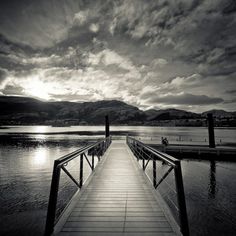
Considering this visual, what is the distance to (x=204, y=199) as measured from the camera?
10.6 metres

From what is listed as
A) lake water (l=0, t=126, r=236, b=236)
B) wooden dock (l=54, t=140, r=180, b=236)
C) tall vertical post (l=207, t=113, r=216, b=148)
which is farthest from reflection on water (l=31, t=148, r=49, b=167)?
tall vertical post (l=207, t=113, r=216, b=148)

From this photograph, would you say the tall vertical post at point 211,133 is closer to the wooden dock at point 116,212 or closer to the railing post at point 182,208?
the wooden dock at point 116,212

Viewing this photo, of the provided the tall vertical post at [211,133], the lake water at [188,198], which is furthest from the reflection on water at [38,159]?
the tall vertical post at [211,133]

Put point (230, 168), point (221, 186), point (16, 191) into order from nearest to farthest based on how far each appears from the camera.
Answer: point (16, 191) < point (221, 186) < point (230, 168)

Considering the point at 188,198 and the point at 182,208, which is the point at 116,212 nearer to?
the point at 182,208

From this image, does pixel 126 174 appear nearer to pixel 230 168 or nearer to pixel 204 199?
pixel 204 199

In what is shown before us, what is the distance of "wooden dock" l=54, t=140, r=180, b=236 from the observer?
3.11 meters

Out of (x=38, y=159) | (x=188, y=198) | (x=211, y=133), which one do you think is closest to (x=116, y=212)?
(x=188, y=198)

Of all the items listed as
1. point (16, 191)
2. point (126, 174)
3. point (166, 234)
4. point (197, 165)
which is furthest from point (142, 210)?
point (197, 165)

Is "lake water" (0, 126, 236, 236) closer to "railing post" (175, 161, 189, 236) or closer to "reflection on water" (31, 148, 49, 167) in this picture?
"reflection on water" (31, 148, 49, 167)

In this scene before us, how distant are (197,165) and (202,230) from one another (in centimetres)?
1276

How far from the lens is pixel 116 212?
12.5ft

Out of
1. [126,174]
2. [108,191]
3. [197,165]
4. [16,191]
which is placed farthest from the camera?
[197,165]

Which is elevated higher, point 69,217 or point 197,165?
point 69,217
